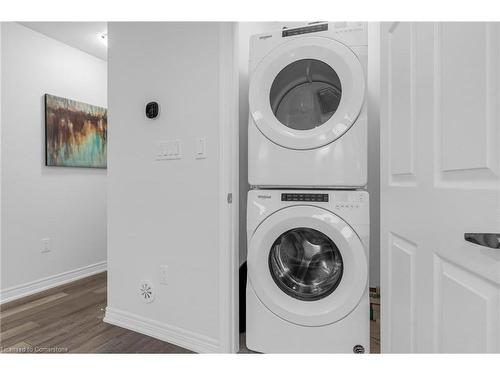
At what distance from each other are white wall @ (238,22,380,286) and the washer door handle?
1324 millimetres

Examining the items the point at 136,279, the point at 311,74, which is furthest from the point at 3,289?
the point at 311,74

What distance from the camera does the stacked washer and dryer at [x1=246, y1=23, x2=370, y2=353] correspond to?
1254 mm

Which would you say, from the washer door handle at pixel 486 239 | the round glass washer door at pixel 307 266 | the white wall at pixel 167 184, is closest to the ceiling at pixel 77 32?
the white wall at pixel 167 184

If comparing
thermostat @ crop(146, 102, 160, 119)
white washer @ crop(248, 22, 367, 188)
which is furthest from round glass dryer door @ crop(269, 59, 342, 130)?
thermostat @ crop(146, 102, 160, 119)

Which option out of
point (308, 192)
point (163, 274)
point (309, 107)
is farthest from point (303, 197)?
point (163, 274)

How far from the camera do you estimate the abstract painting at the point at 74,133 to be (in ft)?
8.02

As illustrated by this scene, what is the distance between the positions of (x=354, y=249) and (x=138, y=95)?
149cm

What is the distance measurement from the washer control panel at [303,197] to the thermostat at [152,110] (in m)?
0.88

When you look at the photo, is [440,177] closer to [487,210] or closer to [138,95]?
[487,210]

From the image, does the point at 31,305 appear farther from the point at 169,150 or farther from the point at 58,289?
the point at 169,150

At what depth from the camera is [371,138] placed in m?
1.97

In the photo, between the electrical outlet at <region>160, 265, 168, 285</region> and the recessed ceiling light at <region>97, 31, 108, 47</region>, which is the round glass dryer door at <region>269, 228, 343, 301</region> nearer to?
the electrical outlet at <region>160, 265, 168, 285</region>

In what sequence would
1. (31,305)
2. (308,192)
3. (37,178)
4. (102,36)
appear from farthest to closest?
(102,36)
(37,178)
(31,305)
(308,192)

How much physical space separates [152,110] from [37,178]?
4.92 feet
